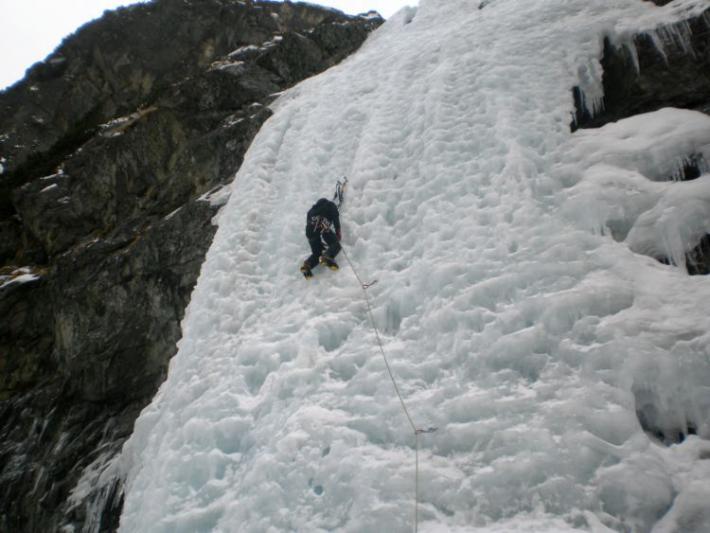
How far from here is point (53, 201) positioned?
14.3 m

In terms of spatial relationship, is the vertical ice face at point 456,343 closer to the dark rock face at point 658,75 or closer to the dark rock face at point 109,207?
the dark rock face at point 658,75

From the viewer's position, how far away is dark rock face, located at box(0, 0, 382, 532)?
9320mm

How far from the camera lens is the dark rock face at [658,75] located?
626cm

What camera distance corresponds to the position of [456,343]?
14.5 ft

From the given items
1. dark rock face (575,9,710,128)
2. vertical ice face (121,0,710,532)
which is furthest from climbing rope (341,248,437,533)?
dark rock face (575,9,710,128)

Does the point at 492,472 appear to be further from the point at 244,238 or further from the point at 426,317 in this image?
the point at 244,238

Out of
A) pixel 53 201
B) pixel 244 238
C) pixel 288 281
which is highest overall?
pixel 53 201

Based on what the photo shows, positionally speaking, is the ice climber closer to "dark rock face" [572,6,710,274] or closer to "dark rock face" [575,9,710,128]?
"dark rock face" [572,6,710,274]

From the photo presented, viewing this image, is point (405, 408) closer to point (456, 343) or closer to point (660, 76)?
point (456, 343)

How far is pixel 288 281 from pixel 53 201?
11.6m

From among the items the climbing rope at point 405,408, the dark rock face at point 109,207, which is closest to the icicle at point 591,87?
the climbing rope at point 405,408

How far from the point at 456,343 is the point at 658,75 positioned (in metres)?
5.18

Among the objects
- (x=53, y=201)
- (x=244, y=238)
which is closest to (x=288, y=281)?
(x=244, y=238)

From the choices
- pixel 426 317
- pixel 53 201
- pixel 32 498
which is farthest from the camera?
pixel 53 201
